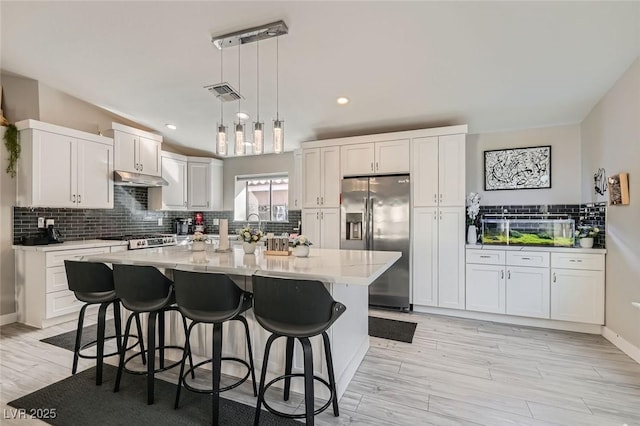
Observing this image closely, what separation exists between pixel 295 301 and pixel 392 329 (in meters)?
2.10

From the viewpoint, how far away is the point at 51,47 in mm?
2926

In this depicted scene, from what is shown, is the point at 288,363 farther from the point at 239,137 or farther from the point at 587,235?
the point at 587,235

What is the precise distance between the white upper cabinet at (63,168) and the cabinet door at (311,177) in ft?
9.12

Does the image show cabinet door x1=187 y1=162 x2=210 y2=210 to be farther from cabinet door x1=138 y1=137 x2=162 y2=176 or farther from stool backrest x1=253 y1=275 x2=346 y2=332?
stool backrest x1=253 y1=275 x2=346 y2=332

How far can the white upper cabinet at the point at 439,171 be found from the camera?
367 cm

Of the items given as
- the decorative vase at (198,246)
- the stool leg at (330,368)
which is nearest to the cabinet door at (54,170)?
the decorative vase at (198,246)

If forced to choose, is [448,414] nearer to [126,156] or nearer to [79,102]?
[126,156]

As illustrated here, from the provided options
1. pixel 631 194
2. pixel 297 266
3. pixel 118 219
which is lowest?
pixel 297 266

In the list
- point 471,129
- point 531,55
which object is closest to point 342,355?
point 531,55

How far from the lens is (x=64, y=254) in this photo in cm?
348

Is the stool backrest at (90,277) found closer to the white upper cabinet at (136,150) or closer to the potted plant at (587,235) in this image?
the white upper cabinet at (136,150)

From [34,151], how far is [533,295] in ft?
19.5

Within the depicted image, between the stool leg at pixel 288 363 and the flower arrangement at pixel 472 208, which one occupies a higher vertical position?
the flower arrangement at pixel 472 208

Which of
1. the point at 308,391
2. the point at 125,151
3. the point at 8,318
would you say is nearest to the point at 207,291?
the point at 308,391
